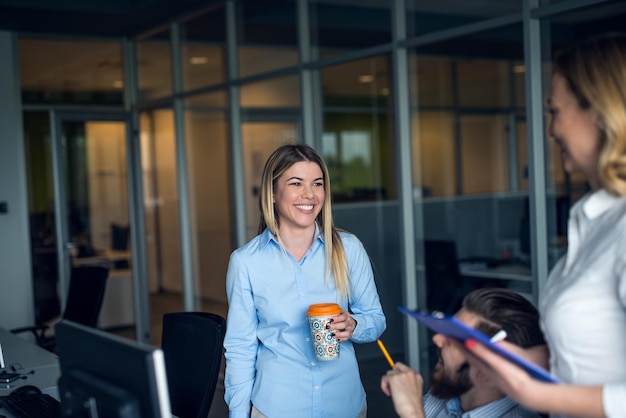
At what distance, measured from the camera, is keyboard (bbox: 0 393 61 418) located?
103 inches

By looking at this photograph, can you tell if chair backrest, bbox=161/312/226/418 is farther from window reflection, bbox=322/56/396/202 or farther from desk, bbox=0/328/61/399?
window reflection, bbox=322/56/396/202

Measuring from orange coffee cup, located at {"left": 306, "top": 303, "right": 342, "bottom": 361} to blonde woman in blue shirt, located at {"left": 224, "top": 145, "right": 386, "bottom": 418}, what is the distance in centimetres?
12

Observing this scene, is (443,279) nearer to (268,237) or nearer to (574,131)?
(268,237)

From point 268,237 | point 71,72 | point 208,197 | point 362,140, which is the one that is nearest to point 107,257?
point 208,197

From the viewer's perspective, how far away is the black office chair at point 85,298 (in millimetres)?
4835

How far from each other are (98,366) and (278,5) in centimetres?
408

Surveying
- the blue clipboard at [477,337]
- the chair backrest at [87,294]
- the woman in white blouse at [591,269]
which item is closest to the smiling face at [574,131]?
the woman in white blouse at [591,269]

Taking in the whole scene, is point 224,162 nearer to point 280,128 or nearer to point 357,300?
point 280,128

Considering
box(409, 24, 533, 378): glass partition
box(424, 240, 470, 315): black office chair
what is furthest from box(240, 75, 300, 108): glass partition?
box(424, 240, 470, 315): black office chair

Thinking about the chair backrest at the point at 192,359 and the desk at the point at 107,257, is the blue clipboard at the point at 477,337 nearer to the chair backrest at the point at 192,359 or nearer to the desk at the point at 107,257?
the chair backrest at the point at 192,359

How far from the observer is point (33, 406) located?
270 centimetres

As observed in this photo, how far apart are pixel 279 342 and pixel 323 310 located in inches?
10.8

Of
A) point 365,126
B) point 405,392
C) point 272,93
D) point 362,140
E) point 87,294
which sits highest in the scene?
point 272,93

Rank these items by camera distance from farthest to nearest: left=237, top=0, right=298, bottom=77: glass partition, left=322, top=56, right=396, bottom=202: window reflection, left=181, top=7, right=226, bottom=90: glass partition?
left=322, top=56, right=396, bottom=202: window reflection, left=181, top=7, right=226, bottom=90: glass partition, left=237, top=0, right=298, bottom=77: glass partition
